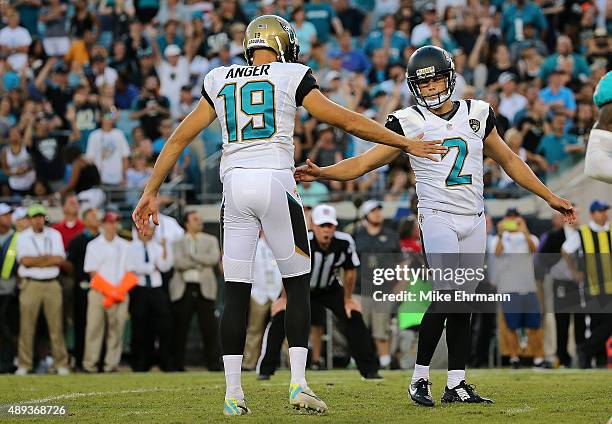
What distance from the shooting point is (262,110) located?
23.2 feet

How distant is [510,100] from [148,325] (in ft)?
20.2

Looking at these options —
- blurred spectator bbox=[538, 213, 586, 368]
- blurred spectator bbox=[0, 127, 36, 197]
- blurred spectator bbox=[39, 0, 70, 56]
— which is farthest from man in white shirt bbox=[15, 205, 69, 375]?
blurred spectator bbox=[39, 0, 70, 56]

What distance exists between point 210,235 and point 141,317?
57.7 inches

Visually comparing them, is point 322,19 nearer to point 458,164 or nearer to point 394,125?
point 394,125

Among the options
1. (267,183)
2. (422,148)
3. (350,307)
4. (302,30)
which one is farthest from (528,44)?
(267,183)

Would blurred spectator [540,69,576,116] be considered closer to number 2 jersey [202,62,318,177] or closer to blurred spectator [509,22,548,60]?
blurred spectator [509,22,548,60]

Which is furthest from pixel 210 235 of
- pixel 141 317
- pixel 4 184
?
pixel 4 184

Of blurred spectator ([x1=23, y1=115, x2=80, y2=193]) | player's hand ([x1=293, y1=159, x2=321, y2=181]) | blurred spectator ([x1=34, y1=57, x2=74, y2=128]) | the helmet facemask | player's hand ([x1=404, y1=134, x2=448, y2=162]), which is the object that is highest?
blurred spectator ([x1=34, y1=57, x2=74, y2=128])

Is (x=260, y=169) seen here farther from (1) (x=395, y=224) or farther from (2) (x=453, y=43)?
(2) (x=453, y=43)

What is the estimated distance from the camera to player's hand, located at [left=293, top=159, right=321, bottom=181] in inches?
302

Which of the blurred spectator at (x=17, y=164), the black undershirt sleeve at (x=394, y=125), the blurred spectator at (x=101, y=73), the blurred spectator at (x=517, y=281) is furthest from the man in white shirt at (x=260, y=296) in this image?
the black undershirt sleeve at (x=394, y=125)

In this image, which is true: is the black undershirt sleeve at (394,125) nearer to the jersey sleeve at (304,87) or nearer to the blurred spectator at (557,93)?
the jersey sleeve at (304,87)

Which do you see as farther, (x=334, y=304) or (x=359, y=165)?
(x=334, y=304)

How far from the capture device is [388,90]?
17875mm
